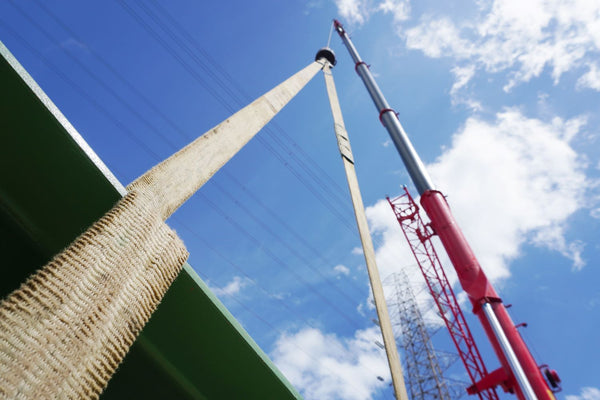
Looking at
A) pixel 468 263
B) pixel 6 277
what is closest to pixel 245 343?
pixel 6 277

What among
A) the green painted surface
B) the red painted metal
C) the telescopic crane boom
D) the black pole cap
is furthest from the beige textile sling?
the red painted metal

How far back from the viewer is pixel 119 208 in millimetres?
845

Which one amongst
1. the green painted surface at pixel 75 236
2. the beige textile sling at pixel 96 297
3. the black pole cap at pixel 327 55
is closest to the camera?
the beige textile sling at pixel 96 297

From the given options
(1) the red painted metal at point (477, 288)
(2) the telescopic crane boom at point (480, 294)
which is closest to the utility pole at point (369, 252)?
(2) the telescopic crane boom at point (480, 294)

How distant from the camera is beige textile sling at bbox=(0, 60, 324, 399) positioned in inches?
21.2

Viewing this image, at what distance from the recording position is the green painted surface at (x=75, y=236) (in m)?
1.17

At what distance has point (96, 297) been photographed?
0.67 meters

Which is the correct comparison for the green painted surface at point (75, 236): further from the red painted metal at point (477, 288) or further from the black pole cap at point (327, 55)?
the red painted metal at point (477, 288)

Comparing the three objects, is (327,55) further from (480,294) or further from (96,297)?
(480,294)

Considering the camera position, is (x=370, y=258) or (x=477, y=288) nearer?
(x=370, y=258)

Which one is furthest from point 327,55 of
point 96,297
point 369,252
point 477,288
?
point 477,288

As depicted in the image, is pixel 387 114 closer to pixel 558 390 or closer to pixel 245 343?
pixel 558 390

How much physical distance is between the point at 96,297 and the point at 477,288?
8635 millimetres

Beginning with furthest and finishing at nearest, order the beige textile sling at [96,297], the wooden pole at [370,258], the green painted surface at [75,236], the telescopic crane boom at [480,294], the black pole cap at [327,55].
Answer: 1. the telescopic crane boom at [480,294]
2. the black pole cap at [327,55]
3. the wooden pole at [370,258]
4. the green painted surface at [75,236]
5. the beige textile sling at [96,297]
